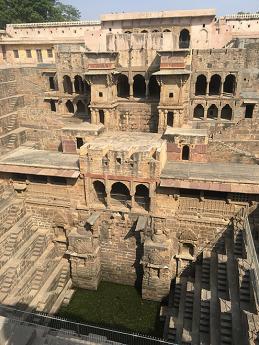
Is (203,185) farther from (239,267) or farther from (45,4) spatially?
(45,4)

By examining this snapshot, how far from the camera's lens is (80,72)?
2612 cm

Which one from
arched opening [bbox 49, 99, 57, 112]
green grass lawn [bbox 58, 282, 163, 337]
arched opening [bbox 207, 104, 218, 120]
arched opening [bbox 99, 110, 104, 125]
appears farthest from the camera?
arched opening [bbox 49, 99, 57, 112]

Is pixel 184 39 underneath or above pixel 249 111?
above

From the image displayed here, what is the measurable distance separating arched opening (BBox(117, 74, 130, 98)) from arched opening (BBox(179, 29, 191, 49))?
8.90 meters

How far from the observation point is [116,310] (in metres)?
17.9

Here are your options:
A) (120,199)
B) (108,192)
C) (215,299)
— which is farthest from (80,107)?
(215,299)

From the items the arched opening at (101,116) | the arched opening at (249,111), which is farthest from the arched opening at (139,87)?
the arched opening at (249,111)

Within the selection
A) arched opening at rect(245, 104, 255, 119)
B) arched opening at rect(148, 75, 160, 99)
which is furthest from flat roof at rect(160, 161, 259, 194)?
arched opening at rect(148, 75, 160, 99)

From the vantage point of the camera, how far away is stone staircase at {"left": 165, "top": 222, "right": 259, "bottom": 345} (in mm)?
12615

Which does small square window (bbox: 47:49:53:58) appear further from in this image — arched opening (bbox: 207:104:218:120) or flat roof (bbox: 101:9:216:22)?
arched opening (bbox: 207:104:218:120)

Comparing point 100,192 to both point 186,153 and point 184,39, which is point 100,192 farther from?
point 184,39

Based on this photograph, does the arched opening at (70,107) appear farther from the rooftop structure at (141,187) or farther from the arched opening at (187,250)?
the arched opening at (187,250)

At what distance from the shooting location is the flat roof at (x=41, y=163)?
18.7 m

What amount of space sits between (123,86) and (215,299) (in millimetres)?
19612
